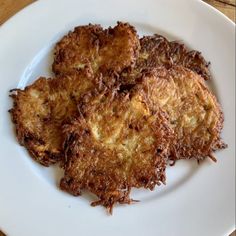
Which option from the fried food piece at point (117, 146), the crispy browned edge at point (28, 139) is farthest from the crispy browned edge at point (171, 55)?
the crispy browned edge at point (28, 139)

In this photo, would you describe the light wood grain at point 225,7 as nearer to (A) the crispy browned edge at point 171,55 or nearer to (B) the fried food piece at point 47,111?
(A) the crispy browned edge at point 171,55

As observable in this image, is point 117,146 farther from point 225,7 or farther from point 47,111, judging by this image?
point 225,7

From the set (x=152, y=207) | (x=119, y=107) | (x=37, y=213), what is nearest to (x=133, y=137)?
(x=119, y=107)

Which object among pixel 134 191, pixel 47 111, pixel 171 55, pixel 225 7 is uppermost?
pixel 225 7

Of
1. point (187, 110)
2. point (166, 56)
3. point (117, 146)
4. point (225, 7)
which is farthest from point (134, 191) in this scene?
point (225, 7)

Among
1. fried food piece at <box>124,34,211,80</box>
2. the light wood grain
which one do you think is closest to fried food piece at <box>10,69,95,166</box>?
fried food piece at <box>124,34,211,80</box>

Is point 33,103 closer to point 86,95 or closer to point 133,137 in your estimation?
point 86,95
